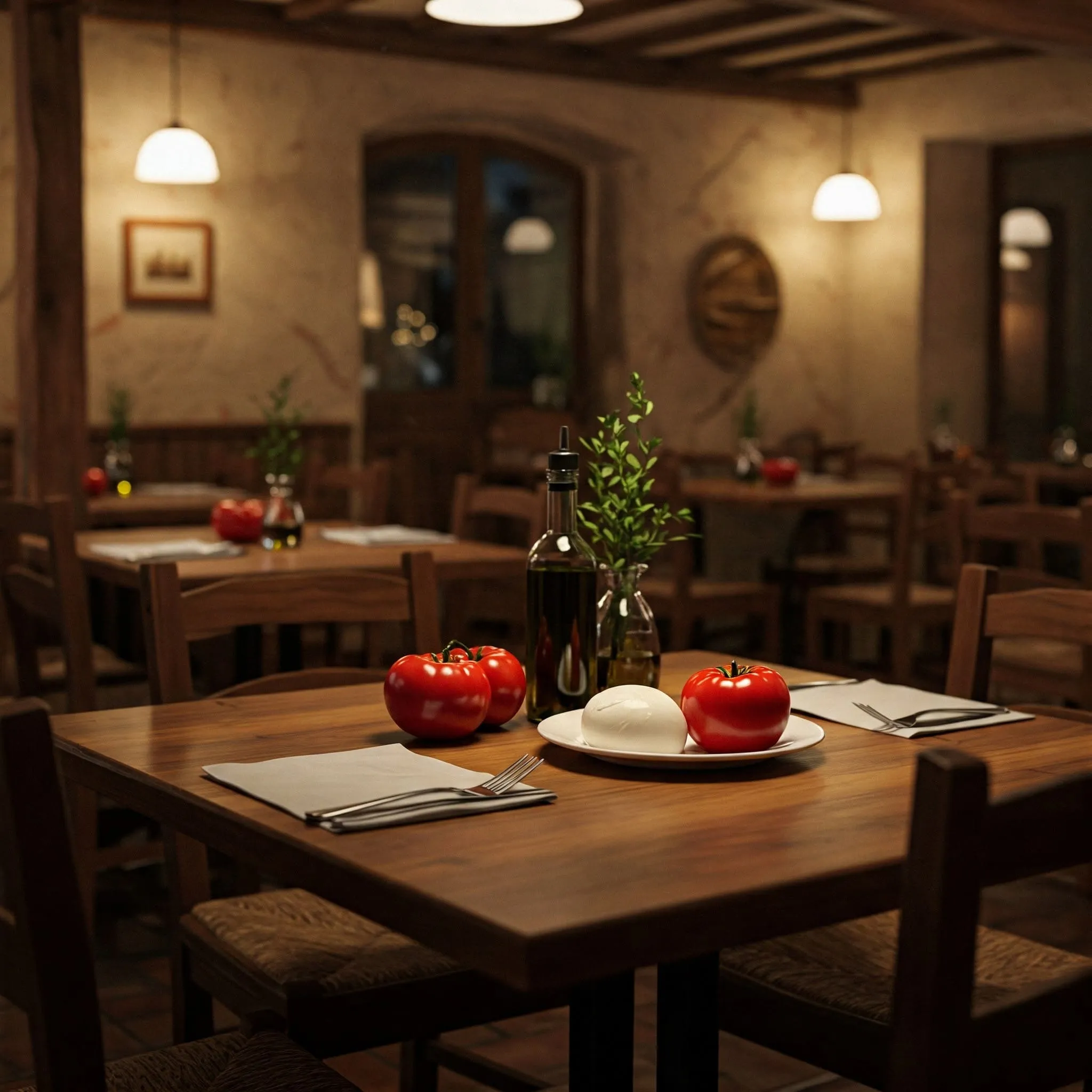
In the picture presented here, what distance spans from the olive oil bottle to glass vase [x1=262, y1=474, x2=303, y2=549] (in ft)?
6.74

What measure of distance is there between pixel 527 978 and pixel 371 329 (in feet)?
21.5

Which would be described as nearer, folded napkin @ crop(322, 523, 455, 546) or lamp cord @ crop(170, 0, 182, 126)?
folded napkin @ crop(322, 523, 455, 546)

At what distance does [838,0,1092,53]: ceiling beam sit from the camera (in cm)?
504

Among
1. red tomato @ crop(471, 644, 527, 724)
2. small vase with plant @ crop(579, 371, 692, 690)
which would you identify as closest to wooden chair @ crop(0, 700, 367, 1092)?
red tomato @ crop(471, 644, 527, 724)

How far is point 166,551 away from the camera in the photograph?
12.1 ft

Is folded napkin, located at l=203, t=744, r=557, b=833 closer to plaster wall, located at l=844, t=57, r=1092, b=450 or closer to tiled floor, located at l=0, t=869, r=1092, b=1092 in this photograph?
tiled floor, located at l=0, t=869, r=1092, b=1092

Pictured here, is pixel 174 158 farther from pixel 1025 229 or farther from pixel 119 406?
pixel 1025 229

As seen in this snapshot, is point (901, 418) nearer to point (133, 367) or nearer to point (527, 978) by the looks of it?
point (133, 367)

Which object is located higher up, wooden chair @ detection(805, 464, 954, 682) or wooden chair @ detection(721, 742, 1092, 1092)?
wooden chair @ detection(721, 742, 1092, 1092)

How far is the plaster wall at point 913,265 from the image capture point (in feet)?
26.3

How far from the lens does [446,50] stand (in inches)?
284

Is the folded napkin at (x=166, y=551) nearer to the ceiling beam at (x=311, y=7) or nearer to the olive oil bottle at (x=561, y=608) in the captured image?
the olive oil bottle at (x=561, y=608)

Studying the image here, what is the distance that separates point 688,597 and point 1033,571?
1.46 metres

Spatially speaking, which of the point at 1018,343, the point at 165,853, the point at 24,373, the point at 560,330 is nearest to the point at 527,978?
the point at 165,853
